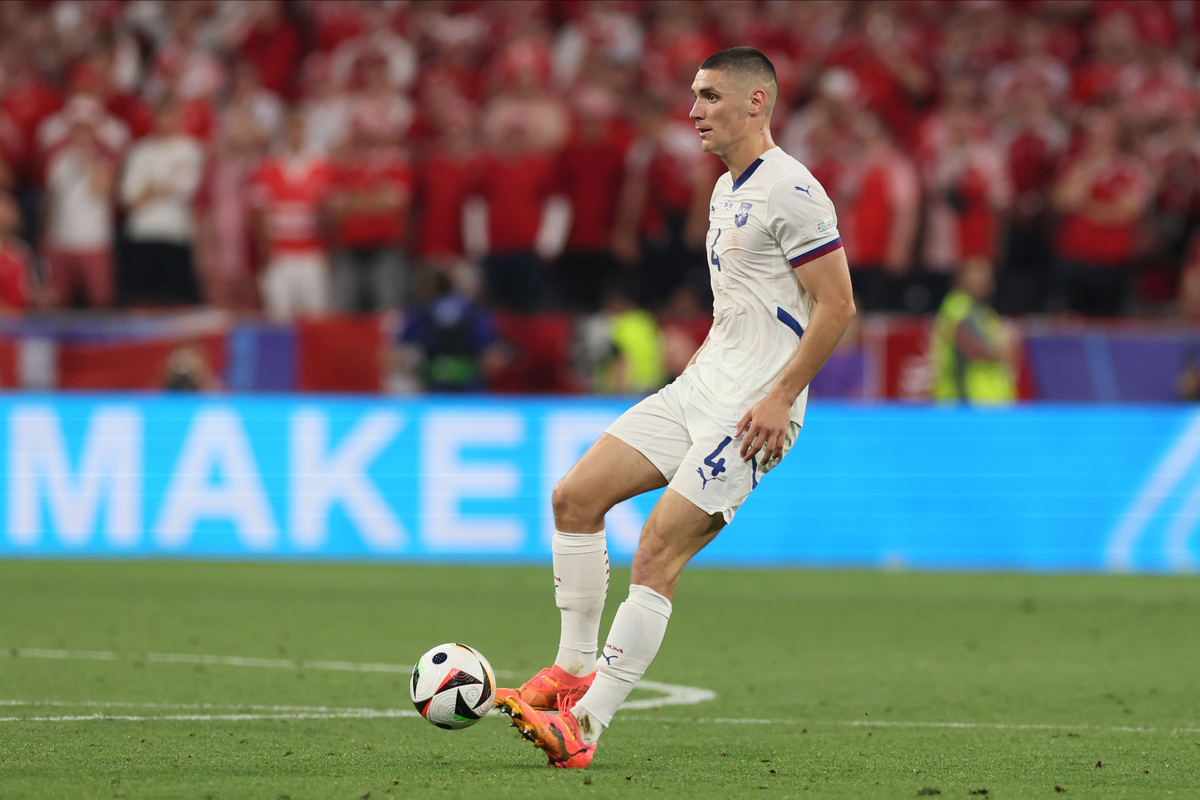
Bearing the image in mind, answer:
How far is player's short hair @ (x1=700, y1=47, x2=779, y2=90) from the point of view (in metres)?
5.78

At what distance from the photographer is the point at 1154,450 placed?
1345 centimetres

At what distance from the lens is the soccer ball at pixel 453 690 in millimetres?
5801

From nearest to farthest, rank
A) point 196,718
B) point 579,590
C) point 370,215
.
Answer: point 579,590 → point 196,718 → point 370,215

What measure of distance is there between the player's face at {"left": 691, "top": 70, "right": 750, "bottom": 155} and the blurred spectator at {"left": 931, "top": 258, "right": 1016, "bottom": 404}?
8800 mm

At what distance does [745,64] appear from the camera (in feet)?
19.0

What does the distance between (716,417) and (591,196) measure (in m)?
10.5

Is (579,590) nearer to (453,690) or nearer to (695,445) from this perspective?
(453,690)

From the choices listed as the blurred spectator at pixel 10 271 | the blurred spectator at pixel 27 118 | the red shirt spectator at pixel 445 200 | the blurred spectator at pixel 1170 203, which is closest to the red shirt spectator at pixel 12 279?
the blurred spectator at pixel 10 271

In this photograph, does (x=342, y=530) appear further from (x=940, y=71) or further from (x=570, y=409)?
(x=940, y=71)

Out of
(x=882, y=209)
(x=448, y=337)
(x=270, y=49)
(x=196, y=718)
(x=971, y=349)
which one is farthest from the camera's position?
(x=270, y=49)

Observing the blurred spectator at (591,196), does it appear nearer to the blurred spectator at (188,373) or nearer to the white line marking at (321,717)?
the blurred spectator at (188,373)

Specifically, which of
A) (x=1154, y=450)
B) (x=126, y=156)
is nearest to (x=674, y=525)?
(x=1154, y=450)

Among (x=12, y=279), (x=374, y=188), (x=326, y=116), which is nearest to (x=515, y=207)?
(x=374, y=188)

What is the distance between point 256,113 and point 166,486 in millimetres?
5281
